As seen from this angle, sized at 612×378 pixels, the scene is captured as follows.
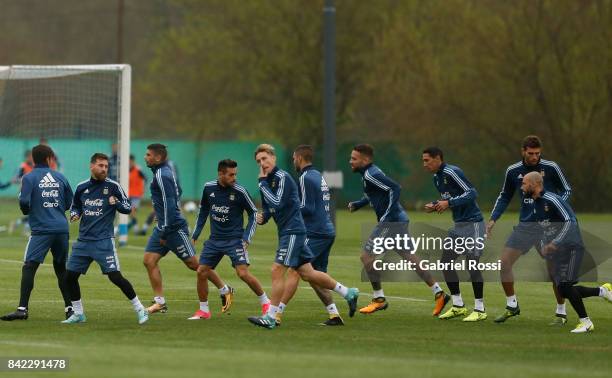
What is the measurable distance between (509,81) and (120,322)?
3294 centimetres

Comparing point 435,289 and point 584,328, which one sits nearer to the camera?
point 584,328

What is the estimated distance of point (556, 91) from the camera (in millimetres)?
46125

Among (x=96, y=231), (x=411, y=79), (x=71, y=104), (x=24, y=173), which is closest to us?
(x=96, y=231)

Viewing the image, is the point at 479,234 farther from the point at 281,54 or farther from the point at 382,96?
the point at 281,54

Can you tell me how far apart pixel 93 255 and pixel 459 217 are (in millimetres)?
4398

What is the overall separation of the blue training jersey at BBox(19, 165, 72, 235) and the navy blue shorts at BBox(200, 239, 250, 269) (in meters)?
A: 1.65

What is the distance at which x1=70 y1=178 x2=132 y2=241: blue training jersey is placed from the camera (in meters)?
15.0

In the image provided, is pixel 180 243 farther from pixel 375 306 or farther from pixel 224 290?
pixel 375 306

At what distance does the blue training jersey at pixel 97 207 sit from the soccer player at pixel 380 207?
301cm

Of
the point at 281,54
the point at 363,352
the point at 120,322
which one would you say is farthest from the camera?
the point at 281,54

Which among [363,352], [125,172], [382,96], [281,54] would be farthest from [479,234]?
[281,54]

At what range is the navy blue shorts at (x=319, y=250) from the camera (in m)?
15.5

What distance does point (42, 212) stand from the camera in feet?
50.6

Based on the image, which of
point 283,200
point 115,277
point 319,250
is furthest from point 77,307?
point 319,250
